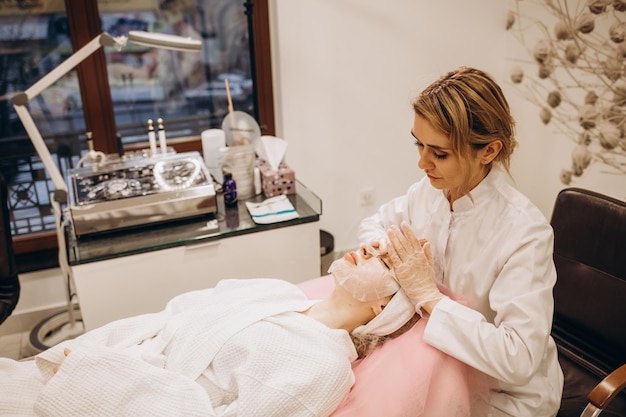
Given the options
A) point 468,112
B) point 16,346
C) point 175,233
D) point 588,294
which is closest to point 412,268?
point 468,112

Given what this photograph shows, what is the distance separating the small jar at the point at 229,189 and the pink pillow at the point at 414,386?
1062 mm

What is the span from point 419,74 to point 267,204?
54.0 inches

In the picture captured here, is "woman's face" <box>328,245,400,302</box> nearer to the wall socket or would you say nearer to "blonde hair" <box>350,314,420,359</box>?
"blonde hair" <box>350,314,420,359</box>

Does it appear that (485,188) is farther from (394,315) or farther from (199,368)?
(199,368)

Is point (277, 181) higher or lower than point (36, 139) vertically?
lower

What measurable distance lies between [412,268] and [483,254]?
0.20 metres

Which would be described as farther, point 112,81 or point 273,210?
point 112,81

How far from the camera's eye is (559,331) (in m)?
1.81

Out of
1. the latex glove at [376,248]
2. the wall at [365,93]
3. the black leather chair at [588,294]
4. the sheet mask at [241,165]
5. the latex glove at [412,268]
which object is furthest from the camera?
the wall at [365,93]

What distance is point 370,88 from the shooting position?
292cm

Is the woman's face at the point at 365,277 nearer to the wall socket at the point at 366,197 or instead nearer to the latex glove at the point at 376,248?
the latex glove at the point at 376,248

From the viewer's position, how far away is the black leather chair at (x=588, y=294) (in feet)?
5.25

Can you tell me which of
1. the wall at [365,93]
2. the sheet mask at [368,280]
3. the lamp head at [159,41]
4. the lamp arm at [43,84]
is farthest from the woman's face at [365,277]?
the wall at [365,93]

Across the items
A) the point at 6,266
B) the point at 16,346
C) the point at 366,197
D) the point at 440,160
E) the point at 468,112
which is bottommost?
the point at 16,346
